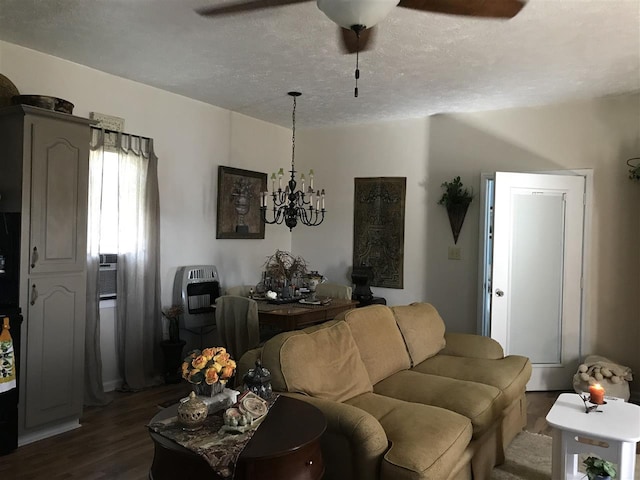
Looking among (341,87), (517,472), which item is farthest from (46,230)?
(517,472)

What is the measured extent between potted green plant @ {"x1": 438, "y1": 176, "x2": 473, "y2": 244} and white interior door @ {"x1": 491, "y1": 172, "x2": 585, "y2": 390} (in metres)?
0.56

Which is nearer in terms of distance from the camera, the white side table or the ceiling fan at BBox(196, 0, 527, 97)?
the ceiling fan at BBox(196, 0, 527, 97)

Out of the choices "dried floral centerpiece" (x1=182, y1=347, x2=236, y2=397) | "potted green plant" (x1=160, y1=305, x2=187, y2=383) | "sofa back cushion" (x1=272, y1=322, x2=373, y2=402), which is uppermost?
"dried floral centerpiece" (x1=182, y1=347, x2=236, y2=397)

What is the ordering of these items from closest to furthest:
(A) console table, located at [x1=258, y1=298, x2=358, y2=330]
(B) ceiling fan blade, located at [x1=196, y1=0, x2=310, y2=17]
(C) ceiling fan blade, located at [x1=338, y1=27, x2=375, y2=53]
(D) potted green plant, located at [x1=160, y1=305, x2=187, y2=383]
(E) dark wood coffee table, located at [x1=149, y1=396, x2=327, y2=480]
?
(E) dark wood coffee table, located at [x1=149, y1=396, x2=327, y2=480] → (B) ceiling fan blade, located at [x1=196, y1=0, x2=310, y2=17] → (C) ceiling fan blade, located at [x1=338, y1=27, x2=375, y2=53] → (A) console table, located at [x1=258, y1=298, x2=358, y2=330] → (D) potted green plant, located at [x1=160, y1=305, x2=187, y2=383]

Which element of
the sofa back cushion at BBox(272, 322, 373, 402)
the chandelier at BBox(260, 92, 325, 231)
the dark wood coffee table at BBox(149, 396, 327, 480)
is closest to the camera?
the dark wood coffee table at BBox(149, 396, 327, 480)

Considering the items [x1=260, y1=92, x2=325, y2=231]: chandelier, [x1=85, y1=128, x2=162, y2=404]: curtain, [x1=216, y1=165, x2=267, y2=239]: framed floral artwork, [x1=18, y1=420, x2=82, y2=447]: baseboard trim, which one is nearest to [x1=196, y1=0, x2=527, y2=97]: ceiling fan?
[x1=85, y1=128, x2=162, y2=404]: curtain

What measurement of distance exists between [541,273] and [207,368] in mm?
3681

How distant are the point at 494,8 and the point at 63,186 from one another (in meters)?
2.85

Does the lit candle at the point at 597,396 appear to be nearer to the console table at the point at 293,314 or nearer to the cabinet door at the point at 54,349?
the console table at the point at 293,314

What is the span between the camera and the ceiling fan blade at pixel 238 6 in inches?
102

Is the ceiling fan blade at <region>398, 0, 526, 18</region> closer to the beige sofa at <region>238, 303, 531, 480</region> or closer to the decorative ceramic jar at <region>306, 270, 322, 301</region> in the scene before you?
the beige sofa at <region>238, 303, 531, 480</region>

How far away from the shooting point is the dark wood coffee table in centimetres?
168

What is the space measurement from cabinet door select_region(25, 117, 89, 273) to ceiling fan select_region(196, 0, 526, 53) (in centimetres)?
134

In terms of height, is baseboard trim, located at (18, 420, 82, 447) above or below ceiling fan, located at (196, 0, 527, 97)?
below
